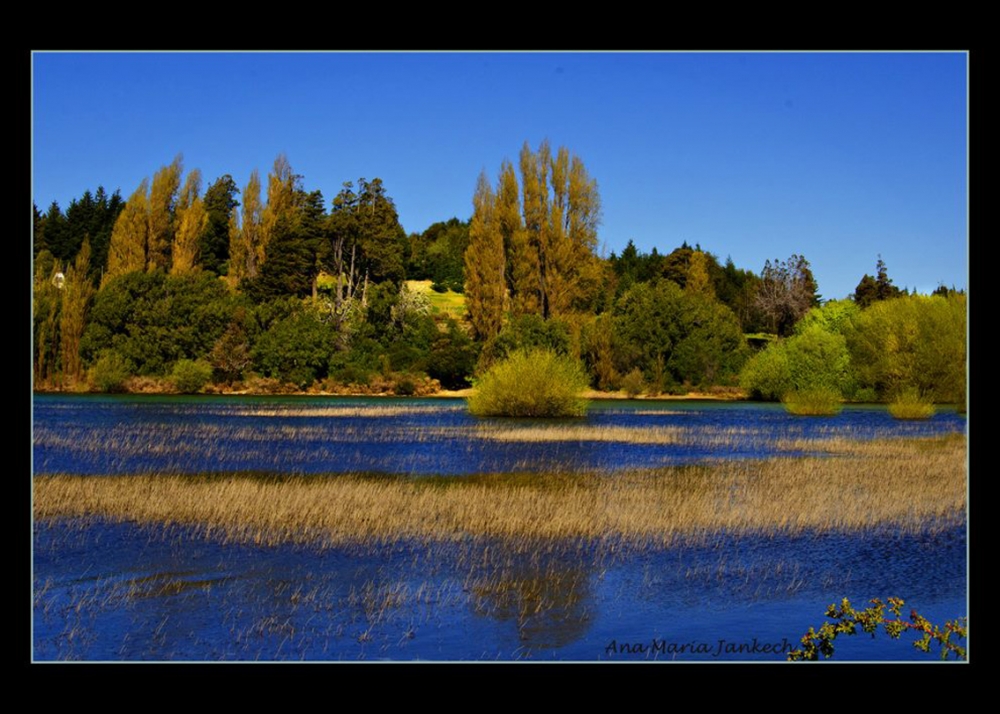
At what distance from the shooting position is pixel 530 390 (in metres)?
34.2

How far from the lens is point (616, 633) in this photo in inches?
364

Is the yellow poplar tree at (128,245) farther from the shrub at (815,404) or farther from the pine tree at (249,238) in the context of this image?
the shrub at (815,404)

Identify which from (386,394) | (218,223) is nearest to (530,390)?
(386,394)

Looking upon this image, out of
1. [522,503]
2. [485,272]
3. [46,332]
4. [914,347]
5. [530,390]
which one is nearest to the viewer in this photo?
[522,503]

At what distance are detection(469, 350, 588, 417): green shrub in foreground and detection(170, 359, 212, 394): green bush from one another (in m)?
18.4

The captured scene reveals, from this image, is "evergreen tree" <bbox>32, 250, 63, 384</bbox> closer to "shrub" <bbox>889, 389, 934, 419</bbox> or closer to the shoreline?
the shoreline

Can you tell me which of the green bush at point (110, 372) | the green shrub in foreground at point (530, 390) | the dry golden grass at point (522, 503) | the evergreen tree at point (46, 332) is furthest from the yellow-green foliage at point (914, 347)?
the evergreen tree at point (46, 332)

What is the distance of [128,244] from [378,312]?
12.5 metres

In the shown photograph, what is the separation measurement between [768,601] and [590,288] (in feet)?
137

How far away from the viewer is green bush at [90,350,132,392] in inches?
1863

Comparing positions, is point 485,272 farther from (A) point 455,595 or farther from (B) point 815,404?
(A) point 455,595

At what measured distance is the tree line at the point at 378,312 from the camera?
47812 mm
